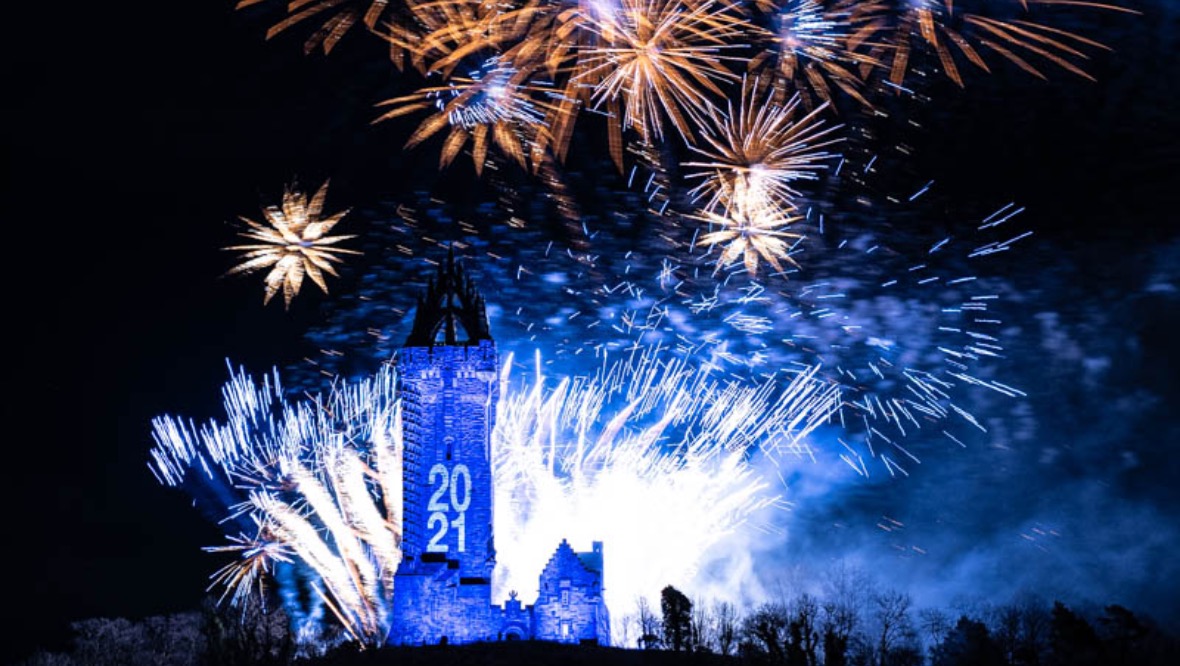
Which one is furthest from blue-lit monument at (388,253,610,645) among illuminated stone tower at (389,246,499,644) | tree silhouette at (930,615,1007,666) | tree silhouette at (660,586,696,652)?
tree silhouette at (930,615,1007,666)

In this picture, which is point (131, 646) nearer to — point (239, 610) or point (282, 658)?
point (239, 610)

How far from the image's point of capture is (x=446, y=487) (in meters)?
66.6

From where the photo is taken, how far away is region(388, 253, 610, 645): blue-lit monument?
64312 mm

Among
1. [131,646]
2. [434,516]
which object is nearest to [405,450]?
[434,516]

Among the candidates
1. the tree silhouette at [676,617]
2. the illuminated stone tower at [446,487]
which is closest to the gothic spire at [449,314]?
the illuminated stone tower at [446,487]

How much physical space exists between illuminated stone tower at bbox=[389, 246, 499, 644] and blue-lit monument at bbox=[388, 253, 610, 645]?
6cm

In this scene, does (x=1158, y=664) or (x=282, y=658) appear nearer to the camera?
(x=282, y=658)

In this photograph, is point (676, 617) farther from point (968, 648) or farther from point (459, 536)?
point (968, 648)

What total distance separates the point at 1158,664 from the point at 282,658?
58036 millimetres

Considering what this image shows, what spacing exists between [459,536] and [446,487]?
3240 mm

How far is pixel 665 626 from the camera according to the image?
2916 inches

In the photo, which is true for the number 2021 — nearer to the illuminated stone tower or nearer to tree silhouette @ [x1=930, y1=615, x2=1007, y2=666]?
the illuminated stone tower

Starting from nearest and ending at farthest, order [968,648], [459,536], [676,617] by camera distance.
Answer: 1. [459,536]
2. [676,617]
3. [968,648]

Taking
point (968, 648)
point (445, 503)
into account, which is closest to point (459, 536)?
point (445, 503)
